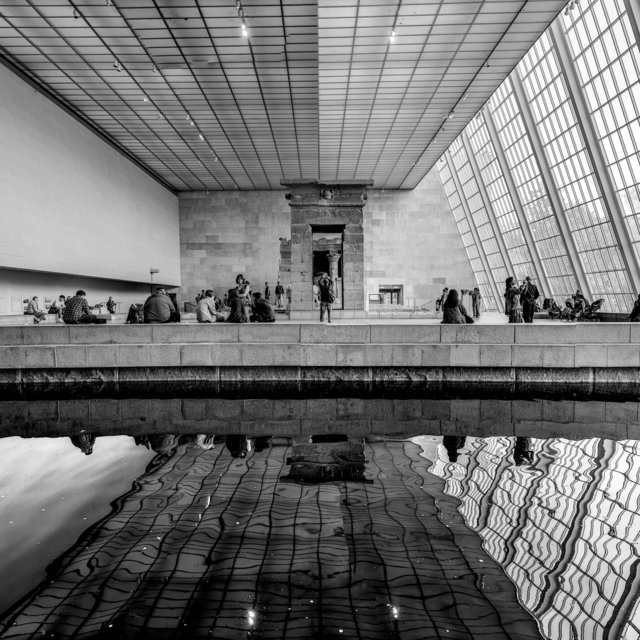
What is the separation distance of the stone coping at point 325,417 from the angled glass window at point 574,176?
44.8 ft

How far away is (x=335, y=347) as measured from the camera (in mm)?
10859

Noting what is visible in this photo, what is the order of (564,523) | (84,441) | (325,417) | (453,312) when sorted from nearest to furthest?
(564,523) < (84,441) < (325,417) < (453,312)

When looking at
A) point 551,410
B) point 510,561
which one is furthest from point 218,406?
point 510,561

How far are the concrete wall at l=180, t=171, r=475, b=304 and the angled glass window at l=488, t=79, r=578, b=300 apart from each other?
10.7 metres

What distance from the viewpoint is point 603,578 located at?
358cm

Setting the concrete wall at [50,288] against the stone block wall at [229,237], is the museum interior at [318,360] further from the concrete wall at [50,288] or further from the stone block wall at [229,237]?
the stone block wall at [229,237]

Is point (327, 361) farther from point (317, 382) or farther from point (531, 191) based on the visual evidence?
point (531, 191)

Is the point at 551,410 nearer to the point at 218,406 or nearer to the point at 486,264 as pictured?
the point at 218,406

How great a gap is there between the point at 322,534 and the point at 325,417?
448cm

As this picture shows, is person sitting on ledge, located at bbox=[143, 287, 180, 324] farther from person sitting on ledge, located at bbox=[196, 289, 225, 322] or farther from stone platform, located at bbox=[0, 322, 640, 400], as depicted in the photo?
stone platform, located at bbox=[0, 322, 640, 400]

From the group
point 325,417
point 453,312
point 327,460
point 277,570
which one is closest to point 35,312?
point 325,417

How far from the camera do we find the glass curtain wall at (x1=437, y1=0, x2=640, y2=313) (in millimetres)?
16891

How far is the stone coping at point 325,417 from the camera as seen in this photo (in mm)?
7809

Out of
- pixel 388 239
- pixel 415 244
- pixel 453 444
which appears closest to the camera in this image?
pixel 453 444
